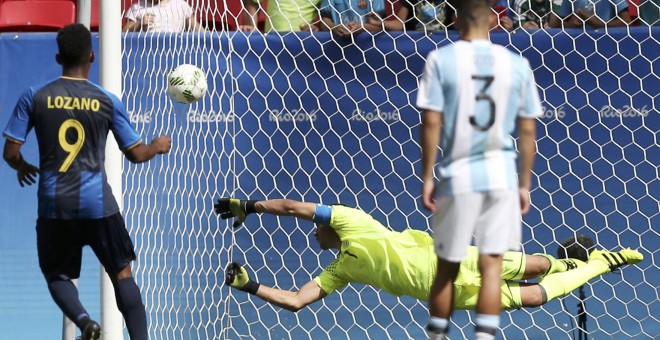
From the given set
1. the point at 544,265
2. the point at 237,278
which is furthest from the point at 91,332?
the point at 544,265

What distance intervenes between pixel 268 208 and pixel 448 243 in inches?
85.3

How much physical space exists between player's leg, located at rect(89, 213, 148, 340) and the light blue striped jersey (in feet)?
5.91

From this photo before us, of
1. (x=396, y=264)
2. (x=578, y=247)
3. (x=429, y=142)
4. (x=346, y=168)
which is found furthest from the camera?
(x=346, y=168)

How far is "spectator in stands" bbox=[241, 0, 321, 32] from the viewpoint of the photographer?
22.3 feet

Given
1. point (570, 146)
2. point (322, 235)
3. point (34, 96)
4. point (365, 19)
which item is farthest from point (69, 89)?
point (570, 146)

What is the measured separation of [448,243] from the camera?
3902 mm

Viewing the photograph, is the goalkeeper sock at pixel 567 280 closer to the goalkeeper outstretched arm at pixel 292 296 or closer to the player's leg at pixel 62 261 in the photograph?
the goalkeeper outstretched arm at pixel 292 296

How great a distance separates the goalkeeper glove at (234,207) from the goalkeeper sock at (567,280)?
1575mm

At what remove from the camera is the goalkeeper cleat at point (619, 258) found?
20.3ft

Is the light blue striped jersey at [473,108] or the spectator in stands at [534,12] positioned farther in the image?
the spectator in stands at [534,12]

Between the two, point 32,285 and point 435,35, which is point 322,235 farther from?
point 32,285

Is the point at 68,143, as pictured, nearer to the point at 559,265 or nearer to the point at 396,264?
the point at 396,264

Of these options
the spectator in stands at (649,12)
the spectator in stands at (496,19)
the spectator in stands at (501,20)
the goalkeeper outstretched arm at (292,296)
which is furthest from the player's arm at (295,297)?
the spectator in stands at (649,12)

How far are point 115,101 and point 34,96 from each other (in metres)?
0.35
